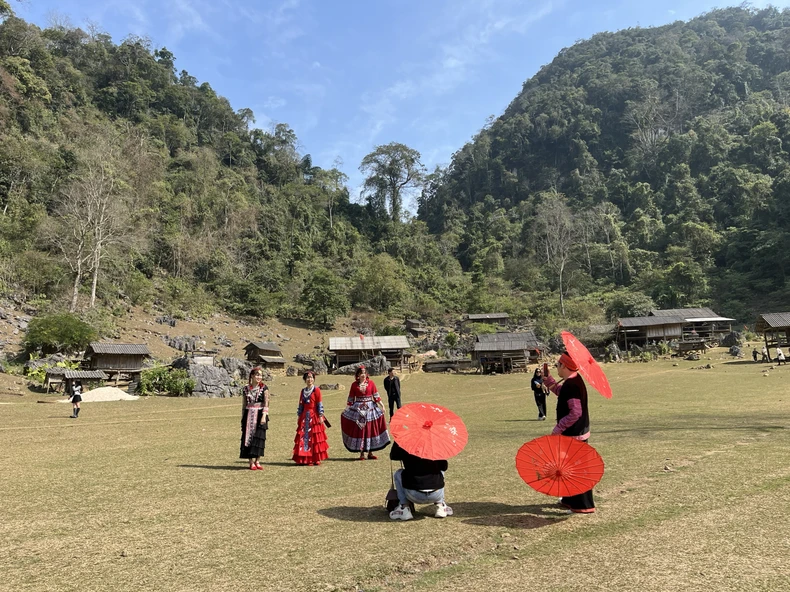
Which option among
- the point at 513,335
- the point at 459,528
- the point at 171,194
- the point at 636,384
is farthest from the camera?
the point at 171,194

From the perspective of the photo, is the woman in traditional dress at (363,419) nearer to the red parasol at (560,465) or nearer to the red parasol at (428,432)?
the red parasol at (428,432)

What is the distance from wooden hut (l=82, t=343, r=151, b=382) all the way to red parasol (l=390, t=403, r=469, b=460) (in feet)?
91.8

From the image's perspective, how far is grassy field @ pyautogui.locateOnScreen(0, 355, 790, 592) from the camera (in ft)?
11.6

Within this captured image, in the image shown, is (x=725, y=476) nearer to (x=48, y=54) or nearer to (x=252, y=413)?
(x=252, y=413)

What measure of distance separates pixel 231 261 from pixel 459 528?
197 feet

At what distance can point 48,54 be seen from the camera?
5950 cm

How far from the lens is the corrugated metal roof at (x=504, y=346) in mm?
37781

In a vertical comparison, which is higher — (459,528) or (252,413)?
(252,413)

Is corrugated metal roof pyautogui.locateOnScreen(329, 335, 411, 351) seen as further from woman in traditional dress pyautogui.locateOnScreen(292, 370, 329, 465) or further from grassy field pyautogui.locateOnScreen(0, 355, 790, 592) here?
woman in traditional dress pyautogui.locateOnScreen(292, 370, 329, 465)

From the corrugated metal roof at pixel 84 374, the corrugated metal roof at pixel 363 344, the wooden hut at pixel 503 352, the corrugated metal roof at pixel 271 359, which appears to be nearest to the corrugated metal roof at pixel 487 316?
the wooden hut at pixel 503 352

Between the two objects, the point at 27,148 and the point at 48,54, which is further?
the point at 48,54

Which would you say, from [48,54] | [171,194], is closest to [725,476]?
[171,194]

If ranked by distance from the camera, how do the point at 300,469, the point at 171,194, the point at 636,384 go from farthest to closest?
the point at 171,194
the point at 636,384
the point at 300,469

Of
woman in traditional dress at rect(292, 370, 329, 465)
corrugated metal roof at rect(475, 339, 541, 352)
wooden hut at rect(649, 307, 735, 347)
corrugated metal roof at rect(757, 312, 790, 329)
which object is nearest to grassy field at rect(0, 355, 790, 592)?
woman in traditional dress at rect(292, 370, 329, 465)
